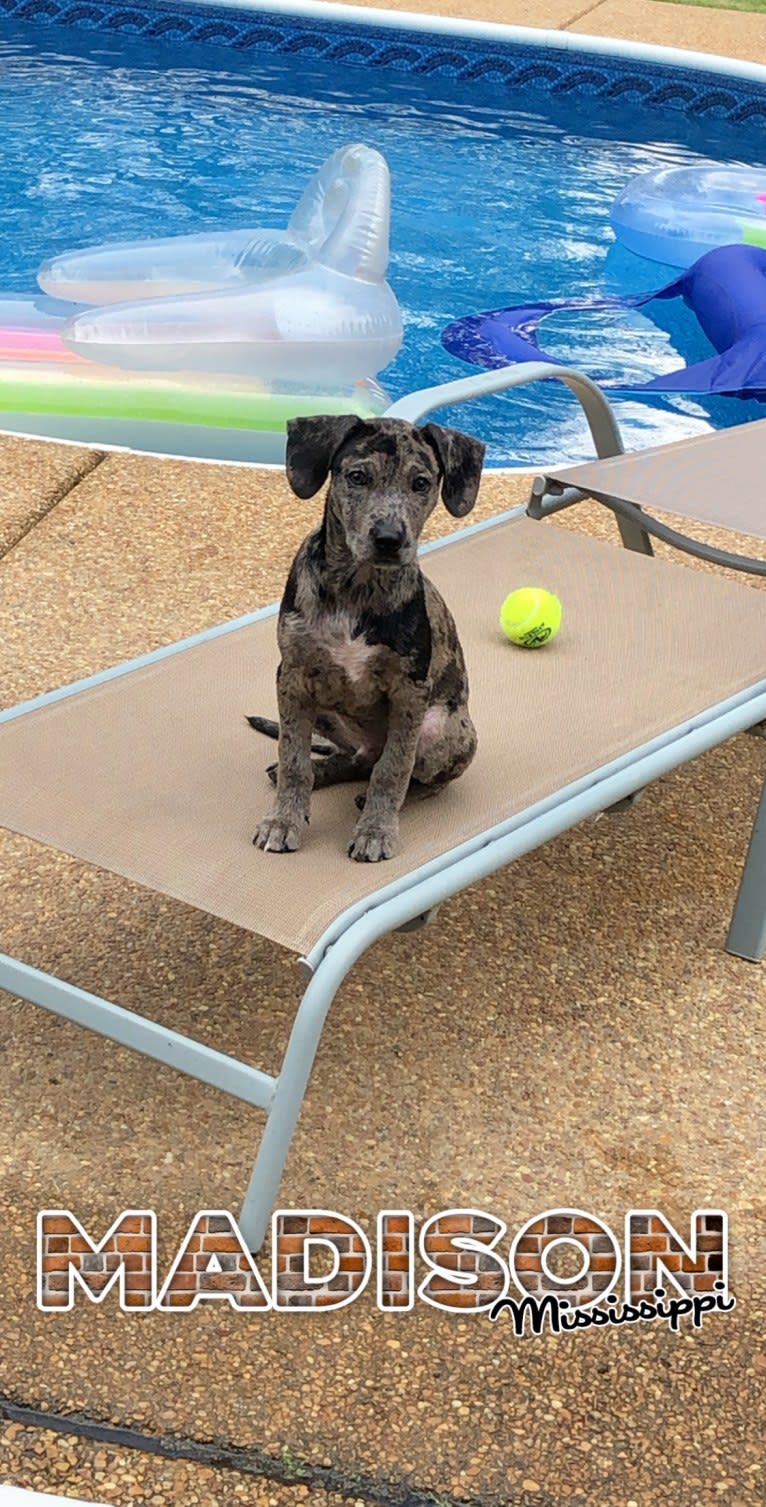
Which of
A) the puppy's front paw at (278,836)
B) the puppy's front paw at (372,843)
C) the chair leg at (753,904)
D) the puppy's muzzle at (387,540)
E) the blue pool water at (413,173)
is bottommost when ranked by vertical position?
the blue pool water at (413,173)

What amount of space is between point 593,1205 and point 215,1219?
61 centimetres

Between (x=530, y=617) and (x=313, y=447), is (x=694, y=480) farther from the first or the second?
(x=313, y=447)

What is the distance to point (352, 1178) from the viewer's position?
285 centimetres

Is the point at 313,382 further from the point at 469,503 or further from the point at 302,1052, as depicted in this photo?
the point at 302,1052

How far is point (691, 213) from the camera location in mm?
9227

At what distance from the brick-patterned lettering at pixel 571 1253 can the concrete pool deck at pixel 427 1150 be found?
43 millimetres

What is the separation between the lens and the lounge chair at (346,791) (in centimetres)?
261

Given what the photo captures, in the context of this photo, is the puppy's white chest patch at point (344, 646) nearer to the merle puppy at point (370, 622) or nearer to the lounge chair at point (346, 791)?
the merle puppy at point (370, 622)

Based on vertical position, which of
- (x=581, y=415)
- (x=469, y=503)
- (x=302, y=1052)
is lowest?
(x=581, y=415)

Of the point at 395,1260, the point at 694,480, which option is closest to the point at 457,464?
the point at 395,1260

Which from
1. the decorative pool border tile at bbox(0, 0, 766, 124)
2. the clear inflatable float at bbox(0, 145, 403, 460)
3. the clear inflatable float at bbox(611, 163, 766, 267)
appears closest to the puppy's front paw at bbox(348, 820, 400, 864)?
the clear inflatable float at bbox(0, 145, 403, 460)

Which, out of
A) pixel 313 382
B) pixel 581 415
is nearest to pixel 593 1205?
pixel 313 382

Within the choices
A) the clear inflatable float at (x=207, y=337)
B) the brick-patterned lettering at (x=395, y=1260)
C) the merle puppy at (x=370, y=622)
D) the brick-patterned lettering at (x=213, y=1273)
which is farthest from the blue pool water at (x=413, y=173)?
the brick-patterned lettering at (x=213, y=1273)

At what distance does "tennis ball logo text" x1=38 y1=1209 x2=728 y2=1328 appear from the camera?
2625mm
